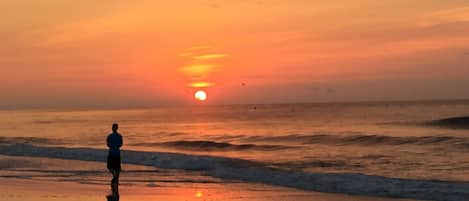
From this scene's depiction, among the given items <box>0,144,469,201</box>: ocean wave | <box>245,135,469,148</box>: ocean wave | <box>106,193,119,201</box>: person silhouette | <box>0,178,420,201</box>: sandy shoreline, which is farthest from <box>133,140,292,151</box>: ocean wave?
<box>106,193,119,201</box>: person silhouette

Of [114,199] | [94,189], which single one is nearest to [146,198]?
[114,199]

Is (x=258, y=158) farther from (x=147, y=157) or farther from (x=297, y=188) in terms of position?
(x=297, y=188)

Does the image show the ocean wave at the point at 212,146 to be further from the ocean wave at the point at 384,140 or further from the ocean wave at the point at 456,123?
the ocean wave at the point at 456,123

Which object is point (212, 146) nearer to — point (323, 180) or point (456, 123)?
point (323, 180)

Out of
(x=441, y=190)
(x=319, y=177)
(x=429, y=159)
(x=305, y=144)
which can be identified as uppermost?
(x=305, y=144)

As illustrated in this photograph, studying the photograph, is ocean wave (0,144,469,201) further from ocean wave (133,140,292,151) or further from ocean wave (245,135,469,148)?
ocean wave (245,135,469,148)

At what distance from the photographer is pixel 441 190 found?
16.9 m

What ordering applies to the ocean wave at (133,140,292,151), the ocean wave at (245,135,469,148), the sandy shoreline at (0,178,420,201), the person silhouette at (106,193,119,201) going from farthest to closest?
the ocean wave at (133,140,292,151) < the ocean wave at (245,135,469,148) < the sandy shoreline at (0,178,420,201) < the person silhouette at (106,193,119,201)

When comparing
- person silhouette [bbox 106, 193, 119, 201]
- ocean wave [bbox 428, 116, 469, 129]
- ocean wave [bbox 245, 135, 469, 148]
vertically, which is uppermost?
ocean wave [bbox 428, 116, 469, 129]

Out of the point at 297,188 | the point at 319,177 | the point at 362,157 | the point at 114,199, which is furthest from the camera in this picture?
the point at 362,157

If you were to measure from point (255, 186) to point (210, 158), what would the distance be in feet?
29.1

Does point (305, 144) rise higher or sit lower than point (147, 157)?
higher

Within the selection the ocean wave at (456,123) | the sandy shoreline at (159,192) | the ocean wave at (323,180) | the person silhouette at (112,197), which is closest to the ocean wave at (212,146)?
the ocean wave at (323,180)

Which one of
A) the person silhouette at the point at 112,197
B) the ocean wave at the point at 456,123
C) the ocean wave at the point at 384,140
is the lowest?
the person silhouette at the point at 112,197
